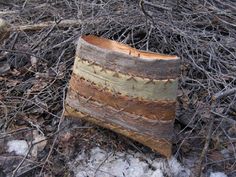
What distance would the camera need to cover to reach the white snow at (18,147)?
2668mm

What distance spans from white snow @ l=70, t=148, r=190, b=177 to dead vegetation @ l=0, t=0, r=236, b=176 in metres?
0.05

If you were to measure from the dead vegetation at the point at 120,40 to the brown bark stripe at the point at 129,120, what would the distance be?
161 millimetres

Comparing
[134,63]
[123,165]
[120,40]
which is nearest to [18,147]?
[123,165]

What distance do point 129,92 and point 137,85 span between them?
0.19 ft

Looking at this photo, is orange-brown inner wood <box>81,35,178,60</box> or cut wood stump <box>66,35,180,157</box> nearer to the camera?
cut wood stump <box>66,35,180,157</box>

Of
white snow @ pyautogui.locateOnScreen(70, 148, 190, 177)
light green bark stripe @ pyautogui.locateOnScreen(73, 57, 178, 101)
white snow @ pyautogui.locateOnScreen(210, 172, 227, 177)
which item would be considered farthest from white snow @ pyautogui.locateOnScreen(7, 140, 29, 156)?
white snow @ pyautogui.locateOnScreen(210, 172, 227, 177)

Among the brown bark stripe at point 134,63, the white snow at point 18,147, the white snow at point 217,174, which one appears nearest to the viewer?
the brown bark stripe at point 134,63

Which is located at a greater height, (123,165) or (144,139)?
(144,139)

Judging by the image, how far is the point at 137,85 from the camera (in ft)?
7.96

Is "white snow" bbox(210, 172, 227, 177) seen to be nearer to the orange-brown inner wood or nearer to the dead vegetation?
the dead vegetation

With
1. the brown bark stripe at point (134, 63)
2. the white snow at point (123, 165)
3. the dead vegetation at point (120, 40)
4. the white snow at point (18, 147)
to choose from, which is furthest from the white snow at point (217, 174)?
the white snow at point (18, 147)

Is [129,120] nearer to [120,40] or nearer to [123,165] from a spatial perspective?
[123,165]

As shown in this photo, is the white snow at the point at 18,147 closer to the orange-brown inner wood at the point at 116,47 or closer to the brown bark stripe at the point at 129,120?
the brown bark stripe at the point at 129,120

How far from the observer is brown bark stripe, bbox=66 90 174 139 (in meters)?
2.46
